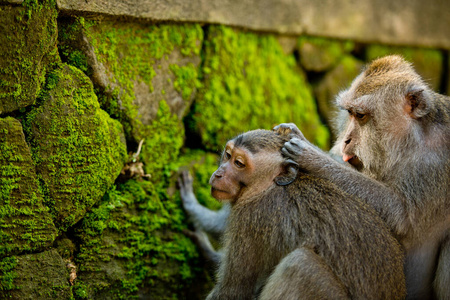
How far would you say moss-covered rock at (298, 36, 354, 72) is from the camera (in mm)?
6432

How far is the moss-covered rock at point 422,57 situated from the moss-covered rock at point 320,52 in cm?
45

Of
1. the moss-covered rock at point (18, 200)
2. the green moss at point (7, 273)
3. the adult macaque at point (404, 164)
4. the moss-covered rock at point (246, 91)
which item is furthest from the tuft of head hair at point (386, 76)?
the green moss at point (7, 273)

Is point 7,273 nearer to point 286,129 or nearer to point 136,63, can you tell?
point 136,63

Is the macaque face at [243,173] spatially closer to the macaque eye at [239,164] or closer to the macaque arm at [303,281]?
the macaque eye at [239,164]

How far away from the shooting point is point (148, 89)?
176 inches

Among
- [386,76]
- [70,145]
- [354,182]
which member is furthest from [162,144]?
[386,76]

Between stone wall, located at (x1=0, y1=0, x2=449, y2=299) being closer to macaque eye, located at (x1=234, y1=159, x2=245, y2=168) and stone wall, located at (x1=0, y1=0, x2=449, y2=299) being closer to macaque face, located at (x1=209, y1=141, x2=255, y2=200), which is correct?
macaque face, located at (x1=209, y1=141, x2=255, y2=200)

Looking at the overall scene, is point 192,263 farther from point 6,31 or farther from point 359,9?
point 359,9

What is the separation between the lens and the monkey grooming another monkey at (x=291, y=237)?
342 centimetres

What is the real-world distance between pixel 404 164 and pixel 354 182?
43 cm

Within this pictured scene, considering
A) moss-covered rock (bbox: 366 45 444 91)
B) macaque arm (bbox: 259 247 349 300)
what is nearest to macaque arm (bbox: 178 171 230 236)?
macaque arm (bbox: 259 247 349 300)

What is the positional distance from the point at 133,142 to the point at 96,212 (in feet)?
2.45

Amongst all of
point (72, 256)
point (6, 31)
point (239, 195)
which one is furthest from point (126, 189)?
point (6, 31)

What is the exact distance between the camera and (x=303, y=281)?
3.35 meters
